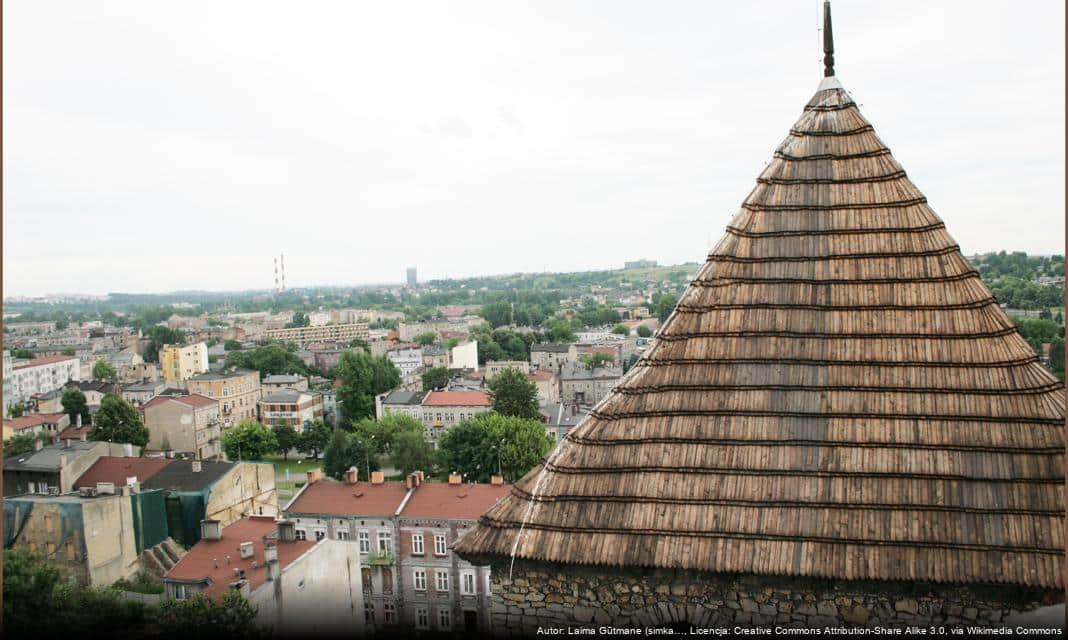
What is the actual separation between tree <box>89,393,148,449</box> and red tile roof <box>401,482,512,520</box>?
88.8ft

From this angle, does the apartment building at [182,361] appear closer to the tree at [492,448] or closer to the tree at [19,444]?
the tree at [19,444]

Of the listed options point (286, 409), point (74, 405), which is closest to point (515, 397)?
point (286, 409)

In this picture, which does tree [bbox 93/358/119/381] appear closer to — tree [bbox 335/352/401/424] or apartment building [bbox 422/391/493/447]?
tree [bbox 335/352/401/424]

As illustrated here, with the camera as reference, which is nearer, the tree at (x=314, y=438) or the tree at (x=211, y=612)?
the tree at (x=211, y=612)

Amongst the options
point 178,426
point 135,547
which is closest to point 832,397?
point 135,547

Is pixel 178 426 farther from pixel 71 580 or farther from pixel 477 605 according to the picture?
pixel 477 605

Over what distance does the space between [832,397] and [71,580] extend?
1962cm

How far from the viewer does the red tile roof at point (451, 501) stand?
21.4 m

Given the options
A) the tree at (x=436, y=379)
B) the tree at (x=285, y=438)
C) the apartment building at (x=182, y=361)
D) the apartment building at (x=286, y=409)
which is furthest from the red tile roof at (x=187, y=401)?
the apartment building at (x=182, y=361)

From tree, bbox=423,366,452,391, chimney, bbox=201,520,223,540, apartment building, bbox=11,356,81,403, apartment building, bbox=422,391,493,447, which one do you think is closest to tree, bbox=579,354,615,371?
tree, bbox=423,366,452,391

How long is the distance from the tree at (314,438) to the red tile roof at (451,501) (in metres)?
26.4

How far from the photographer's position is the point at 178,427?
46594 mm

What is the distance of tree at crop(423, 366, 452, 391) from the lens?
63.2 meters

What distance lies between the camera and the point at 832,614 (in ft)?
15.8
